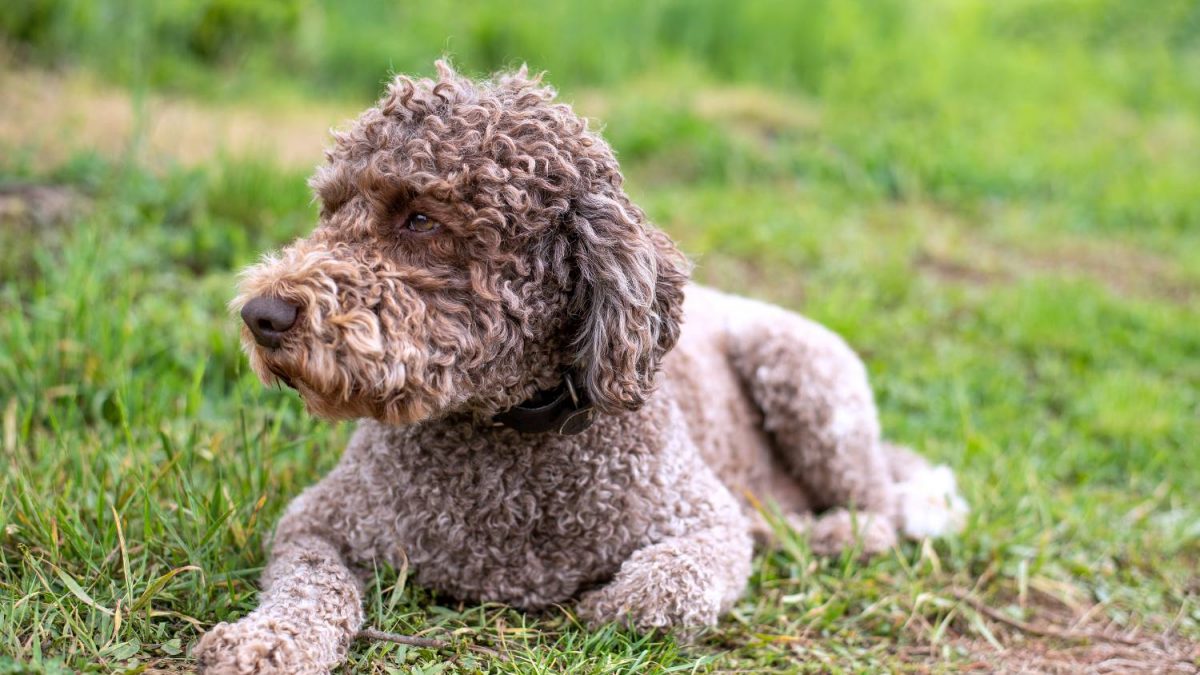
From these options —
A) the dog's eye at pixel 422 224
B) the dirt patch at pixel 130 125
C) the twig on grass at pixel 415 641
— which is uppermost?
the dog's eye at pixel 422 224

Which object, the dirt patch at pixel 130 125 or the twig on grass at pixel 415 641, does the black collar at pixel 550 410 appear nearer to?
the twig on grass at pixel 415 641

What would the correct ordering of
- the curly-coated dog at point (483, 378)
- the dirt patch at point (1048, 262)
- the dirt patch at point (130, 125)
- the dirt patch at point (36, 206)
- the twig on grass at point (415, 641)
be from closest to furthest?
the curly-coated dog at point (483, 378), the twig on grass at point (415, 641), the dirt patch at point (36, 206), the dirt patch at point (130, 125), the dirt patch at point (1048, 262)

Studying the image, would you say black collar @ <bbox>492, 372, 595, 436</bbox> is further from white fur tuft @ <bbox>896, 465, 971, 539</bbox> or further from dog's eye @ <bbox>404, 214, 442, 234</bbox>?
white fur tuft @ <bbox>896, 465, 971, 539</bbox>

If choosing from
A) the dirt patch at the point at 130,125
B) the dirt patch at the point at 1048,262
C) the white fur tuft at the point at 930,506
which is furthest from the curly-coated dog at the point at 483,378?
the dirt patch at the point at 1048,262

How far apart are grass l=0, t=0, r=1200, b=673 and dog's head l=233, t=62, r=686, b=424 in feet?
2.28

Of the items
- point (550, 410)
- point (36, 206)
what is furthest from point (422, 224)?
point (36, 206)

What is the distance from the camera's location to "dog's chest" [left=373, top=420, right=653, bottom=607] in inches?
121

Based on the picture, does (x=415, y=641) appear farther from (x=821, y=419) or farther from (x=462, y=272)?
(x=821, y=419)

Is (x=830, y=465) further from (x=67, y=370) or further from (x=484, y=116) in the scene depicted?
(x=67, y=370)

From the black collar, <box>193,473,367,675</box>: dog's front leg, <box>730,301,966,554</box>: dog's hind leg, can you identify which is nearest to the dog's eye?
the black collar

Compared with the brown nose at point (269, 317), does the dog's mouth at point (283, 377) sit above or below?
below

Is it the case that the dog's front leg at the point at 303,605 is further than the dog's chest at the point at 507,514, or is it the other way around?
the dog's chest at the point at 507,514

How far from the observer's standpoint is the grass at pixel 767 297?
10.3 feet

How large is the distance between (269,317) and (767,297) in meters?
3.76
